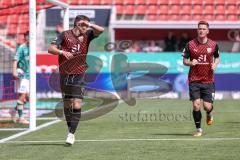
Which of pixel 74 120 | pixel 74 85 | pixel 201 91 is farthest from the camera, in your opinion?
pixel 201 91

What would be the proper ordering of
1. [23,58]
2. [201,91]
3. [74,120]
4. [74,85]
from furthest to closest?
[23,58] < [201,91] < [74,85] < [74,120]

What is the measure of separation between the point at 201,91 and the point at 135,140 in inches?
70.5

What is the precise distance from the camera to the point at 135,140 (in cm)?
1193

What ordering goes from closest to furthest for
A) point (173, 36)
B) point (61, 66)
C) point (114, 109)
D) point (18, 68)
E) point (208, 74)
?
point (61, 66) → point (208, 74) → point (18, 68) → point (114, 109) → point (173, 36)

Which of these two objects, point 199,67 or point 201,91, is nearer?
point 199,67

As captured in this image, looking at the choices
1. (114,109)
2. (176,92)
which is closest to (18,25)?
(176,92)

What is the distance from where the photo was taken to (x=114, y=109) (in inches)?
797

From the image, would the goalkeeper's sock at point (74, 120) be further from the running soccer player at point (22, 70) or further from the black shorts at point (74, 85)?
the running soccer player at point (22, 70)

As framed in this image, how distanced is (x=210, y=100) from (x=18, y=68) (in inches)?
A: 196

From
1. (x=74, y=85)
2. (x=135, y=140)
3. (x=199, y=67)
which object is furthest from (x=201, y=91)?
(x=74, y=85)

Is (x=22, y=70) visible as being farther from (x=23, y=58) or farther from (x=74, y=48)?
(x=74, y=48)

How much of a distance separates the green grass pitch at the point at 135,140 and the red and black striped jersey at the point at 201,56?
97cm

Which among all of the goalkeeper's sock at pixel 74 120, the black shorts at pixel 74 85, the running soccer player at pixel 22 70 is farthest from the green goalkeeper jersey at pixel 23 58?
the goalkeeper's sock at pixel 74 120

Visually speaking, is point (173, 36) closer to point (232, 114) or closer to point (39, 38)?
point (39, 38)
